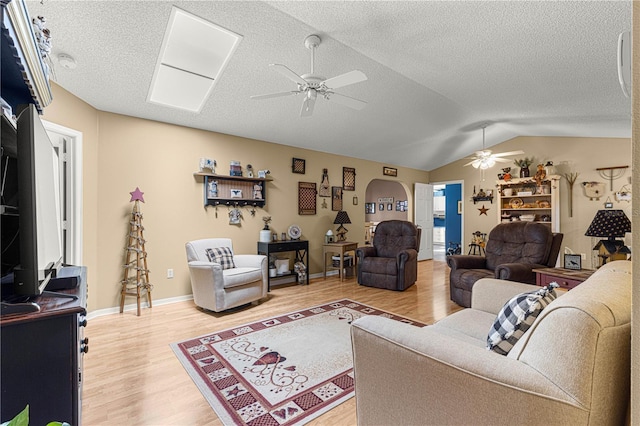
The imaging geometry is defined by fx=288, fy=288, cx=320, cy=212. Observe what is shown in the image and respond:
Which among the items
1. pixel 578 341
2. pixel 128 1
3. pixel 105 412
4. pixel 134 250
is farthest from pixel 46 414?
pixel 134 250

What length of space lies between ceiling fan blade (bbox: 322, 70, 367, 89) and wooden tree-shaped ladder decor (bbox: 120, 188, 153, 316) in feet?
8.81

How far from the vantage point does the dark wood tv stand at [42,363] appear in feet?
3.01

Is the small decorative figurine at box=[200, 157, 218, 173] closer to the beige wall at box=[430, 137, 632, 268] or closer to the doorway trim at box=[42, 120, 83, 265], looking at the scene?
the doorway trim at box=[42, 120, 83, 265]

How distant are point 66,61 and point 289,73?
199 centimetres

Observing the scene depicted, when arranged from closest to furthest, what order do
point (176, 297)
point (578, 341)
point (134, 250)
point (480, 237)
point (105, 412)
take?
point (578, 341)
point (105, 412)
point (134, 250)
point (176, 297)
point (480, 237)

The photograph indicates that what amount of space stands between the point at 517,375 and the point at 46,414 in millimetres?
1535

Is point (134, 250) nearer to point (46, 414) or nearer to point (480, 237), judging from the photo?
point (46, 414)

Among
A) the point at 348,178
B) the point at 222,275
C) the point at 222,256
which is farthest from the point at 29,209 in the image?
the point at 348,178

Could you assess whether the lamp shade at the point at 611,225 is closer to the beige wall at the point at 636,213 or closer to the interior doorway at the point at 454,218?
the beige wall at the point at 636,213

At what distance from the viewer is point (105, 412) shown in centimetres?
175

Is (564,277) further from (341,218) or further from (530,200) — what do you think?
(530,200)

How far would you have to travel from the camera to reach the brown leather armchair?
14.5 feet

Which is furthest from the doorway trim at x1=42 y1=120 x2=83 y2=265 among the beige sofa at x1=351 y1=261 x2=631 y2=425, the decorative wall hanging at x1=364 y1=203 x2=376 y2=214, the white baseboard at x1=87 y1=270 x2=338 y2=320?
the decorative wall hanging at x1=364 y1=203 x2=376 y2=214

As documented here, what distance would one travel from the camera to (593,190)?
202 inches
